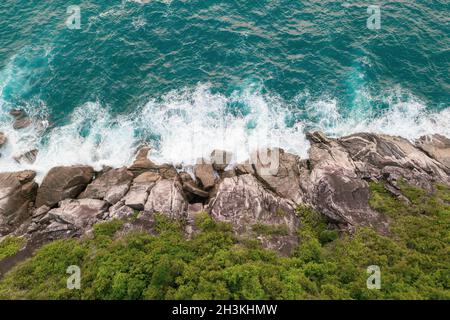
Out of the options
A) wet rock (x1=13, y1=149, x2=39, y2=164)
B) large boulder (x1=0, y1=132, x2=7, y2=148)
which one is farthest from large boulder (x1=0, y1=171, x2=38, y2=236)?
large boulder (x1=0, y1=132, x2=7, y2=148)

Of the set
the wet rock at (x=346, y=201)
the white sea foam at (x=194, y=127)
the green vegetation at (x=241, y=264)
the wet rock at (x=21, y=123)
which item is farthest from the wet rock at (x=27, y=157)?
the wet rock at (x=346, y=201)

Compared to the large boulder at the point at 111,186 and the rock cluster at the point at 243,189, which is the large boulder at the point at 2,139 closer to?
the rock cluster at the point at 243,189

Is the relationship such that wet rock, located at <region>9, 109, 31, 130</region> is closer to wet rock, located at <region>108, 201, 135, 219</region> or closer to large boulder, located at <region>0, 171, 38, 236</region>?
large boulder, located at <region>0, 171, 38, 236</region>

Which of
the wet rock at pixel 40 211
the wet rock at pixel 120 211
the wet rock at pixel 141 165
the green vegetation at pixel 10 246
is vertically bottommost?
the green vegetation at pixel 10 246

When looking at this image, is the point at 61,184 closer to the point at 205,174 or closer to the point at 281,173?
the point at 205,174

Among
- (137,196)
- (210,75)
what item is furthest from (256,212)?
(210,75)
